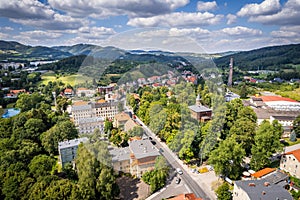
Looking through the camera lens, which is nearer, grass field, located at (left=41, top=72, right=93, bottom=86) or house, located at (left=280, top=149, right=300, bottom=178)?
grass field, located at (left=41, top=72, right=93, bottom=86)

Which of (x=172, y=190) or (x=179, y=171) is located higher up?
(x=179, y=171)

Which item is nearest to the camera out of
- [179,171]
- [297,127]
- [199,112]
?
[199,112]

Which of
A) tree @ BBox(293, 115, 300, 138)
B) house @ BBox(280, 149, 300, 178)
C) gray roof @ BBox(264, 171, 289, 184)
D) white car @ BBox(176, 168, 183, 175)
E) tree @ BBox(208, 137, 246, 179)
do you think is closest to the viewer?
gray roof @ BBox(264, 171, 289, 184)

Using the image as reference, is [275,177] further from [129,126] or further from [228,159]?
Answer: [129,126]

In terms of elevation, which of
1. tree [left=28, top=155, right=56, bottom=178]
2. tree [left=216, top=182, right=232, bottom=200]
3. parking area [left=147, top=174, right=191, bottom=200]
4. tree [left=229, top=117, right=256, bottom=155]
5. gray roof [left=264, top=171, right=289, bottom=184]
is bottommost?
parking area [left=147, top=174, right=191, bottom=200]

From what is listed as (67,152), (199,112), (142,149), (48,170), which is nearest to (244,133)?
(199,112)

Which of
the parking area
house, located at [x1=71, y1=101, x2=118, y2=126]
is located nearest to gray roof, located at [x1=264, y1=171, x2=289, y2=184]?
the parking area

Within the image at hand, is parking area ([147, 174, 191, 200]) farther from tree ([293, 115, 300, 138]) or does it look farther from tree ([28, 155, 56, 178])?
tree ([293, 115, 300, 138])
